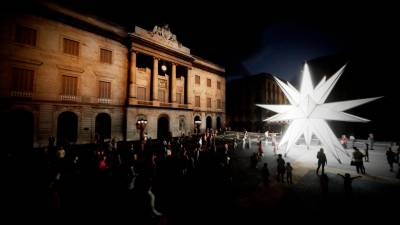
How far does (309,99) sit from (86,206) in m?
12.5

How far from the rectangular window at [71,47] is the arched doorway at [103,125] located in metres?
7.52

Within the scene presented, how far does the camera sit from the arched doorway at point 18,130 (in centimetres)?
1514

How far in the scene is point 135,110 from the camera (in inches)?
878

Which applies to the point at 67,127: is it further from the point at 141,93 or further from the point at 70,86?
the point at 141,93

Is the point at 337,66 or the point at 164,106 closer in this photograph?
the point at 164,106

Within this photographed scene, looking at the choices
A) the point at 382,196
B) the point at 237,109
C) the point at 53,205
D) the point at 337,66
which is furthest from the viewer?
the point at 237,109

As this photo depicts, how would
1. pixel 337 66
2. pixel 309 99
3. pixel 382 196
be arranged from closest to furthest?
pixel 382 196, pixel 309 99, pixel 337 66

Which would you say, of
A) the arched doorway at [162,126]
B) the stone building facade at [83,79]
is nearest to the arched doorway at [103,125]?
the stone building facade at [83,79]

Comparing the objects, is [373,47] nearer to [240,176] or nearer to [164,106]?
[240,176]

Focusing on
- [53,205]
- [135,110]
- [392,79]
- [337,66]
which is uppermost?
[337,66]

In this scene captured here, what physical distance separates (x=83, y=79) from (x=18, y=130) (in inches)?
298

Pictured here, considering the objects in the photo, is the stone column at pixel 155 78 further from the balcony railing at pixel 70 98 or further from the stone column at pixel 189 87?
the balcony railing at pixel 70 98

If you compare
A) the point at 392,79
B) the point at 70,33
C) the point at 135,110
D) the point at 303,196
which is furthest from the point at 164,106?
the point at 392,79

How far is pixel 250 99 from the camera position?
4906cm
